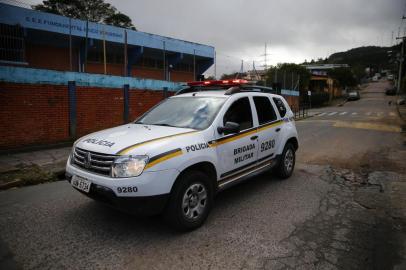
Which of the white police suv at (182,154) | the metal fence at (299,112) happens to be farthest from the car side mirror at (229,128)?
the metal fence at (299,112)

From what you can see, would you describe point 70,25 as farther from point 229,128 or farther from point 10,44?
point 229,128

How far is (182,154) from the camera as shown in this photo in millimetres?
3549

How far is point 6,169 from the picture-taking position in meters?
6.76

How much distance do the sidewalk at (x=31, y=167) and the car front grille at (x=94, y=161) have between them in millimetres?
2929

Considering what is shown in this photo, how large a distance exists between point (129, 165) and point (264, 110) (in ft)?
9.56

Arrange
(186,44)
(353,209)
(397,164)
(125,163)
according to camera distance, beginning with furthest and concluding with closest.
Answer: (186,44), (397,164), (353,209), (125,163)

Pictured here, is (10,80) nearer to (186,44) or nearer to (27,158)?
(27,158)

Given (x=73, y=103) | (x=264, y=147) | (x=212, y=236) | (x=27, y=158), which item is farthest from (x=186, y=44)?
(x=212, y=236)

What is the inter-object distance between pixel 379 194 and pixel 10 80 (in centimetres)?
968

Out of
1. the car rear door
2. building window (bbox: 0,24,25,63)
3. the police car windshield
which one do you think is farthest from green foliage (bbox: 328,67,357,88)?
the police car windshield

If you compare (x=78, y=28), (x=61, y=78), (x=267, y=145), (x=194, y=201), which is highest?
(x=78, y=28)

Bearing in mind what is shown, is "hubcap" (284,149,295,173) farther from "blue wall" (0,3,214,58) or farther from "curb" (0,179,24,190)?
"blue wall" (0,3,214,58)

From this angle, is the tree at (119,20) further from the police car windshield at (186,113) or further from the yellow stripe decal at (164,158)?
the yellow stripe decal at (164,158)

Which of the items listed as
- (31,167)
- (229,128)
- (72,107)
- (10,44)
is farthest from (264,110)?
(10,44)
